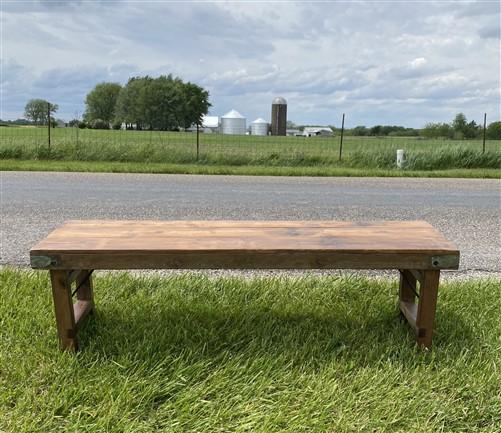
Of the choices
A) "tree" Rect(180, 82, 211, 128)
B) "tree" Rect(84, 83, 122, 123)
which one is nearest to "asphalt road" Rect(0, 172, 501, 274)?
"tree" Rect(180, 82, 211, 128)

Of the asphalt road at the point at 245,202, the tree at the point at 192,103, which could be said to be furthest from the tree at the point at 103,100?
the asphalt road at the point at 245,202

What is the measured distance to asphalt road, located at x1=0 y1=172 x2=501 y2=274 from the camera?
17.8 ft

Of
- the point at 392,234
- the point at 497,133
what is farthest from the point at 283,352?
the point at 497,133

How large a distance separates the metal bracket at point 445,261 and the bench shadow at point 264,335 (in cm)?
49

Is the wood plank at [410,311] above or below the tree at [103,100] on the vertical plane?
below

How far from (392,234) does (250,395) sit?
1205mm

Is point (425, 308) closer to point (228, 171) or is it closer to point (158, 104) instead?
point (228, 171)

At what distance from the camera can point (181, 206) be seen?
7.09 m

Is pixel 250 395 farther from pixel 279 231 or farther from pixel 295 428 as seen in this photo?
pixel 279 231

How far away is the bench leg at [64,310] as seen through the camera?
243 cm

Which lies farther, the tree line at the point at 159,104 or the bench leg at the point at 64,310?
the tree line at the point at 159,104

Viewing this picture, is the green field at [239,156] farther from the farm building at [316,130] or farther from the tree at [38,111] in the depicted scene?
Result: the farm building at [316,130]

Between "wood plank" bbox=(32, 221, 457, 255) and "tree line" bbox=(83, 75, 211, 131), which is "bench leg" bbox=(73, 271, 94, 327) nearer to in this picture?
"wood plank" bbox=(32, 221, 457, 255)

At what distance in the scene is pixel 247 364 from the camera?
7.97ft
